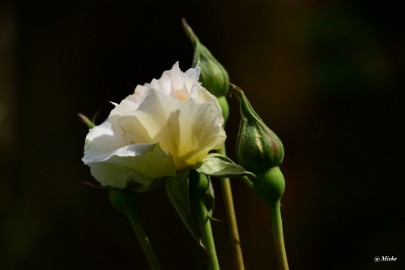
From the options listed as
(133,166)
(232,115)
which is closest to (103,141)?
(133,166)

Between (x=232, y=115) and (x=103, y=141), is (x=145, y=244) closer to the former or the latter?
(x=103, y=141)

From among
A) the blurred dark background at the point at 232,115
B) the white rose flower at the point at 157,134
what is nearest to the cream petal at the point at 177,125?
the white rose flower at the point at 157,134

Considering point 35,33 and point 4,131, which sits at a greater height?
point 35,33

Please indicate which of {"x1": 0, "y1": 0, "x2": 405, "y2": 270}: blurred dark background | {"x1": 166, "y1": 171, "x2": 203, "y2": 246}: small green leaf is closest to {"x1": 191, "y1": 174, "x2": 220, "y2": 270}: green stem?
{"x1": 166, "y1": 171, "x2": 203, "y2": 246}: small green leaf

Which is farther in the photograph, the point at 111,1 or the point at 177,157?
the point at 111,1

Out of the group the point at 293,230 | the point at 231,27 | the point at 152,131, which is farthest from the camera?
the point at 231,27

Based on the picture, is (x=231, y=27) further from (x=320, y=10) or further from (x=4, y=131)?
(x=4, y=131)

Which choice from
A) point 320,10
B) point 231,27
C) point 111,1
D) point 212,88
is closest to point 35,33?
point 111,1

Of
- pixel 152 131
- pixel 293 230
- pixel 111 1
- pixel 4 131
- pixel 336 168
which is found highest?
pixel 111 1
